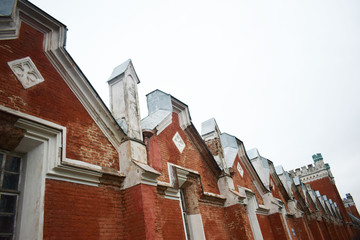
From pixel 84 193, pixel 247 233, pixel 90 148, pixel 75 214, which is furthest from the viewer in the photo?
pixel 247 233

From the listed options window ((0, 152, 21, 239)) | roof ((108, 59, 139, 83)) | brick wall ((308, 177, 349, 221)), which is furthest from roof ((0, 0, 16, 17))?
brick wall ((308, 177, 349, 221))

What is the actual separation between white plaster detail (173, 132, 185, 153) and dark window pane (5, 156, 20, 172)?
481 centimetres

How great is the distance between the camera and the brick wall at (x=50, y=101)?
4.69 meters

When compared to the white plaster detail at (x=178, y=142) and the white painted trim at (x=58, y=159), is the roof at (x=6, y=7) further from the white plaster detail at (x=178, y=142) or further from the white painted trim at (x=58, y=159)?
the white plaster detail at (x=178, y=142)

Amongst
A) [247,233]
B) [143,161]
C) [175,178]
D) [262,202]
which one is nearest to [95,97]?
[143,161]

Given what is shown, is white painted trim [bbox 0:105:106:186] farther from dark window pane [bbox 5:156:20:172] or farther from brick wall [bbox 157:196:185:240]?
brick wall [bbox 157:196:185:240]

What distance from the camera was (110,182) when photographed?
221 inches

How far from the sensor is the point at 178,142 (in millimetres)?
8938

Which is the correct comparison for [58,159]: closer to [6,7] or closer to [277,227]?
[6,7]

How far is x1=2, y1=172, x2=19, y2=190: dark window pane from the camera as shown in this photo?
4.40 m

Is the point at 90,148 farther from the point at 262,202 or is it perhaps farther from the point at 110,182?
the point at 262,202

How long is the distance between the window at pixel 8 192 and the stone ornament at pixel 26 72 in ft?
4.50

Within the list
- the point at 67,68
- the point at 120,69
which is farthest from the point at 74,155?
the point at 120,69

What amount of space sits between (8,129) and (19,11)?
2.53 meters
